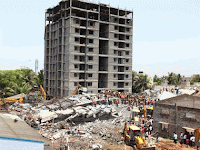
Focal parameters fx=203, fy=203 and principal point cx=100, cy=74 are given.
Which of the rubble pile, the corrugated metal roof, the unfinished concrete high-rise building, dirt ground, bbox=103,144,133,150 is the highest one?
the unfinished concrete high-rise building

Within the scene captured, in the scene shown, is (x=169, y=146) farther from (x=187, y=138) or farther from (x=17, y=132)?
(x=17, y=132)

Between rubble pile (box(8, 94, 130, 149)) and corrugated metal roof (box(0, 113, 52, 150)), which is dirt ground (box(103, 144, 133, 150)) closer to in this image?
rubble pile (box(8, 94, 130, 149))

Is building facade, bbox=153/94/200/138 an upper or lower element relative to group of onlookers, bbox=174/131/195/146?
upper

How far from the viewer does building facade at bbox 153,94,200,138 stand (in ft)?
71.0

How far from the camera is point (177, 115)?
22781 mm

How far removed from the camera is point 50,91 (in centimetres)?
5606

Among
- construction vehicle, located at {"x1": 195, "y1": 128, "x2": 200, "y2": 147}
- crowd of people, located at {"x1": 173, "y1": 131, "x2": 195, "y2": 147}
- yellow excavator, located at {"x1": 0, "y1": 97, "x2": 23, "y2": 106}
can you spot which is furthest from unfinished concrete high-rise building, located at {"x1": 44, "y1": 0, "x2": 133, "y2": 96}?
construction vehicle, located at {"x1": 195, "y1": 128, "x2": 200, "y2": 147}

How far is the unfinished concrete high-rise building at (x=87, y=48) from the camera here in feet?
164

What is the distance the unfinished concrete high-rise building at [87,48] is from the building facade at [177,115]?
28.7 metres

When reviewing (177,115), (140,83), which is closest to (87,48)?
(140,83)

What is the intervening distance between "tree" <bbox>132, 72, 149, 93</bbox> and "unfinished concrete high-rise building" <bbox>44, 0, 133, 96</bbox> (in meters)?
3.02

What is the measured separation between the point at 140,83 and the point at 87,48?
19.6 meters

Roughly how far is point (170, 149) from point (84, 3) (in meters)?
42.1

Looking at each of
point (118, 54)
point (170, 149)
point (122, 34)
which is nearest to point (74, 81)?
point (118, 54)
